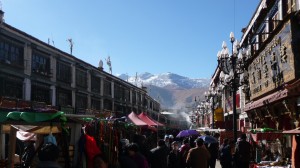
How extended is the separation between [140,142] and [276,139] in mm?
7067

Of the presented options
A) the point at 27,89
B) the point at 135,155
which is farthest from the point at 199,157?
the point at 27,89

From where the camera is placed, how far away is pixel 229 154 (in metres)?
14.1

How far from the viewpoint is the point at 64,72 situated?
118 feet

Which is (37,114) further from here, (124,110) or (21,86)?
(124,110)

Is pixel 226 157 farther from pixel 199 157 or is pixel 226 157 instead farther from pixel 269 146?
pixel 199 157

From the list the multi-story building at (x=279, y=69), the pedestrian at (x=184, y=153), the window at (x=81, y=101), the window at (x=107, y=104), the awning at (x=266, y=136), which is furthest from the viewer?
the window at (x=107, y=104)

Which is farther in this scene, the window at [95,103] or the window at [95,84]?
the window at [95,103]

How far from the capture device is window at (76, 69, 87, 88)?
39.7 m

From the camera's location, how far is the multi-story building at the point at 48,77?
2675 centimetres

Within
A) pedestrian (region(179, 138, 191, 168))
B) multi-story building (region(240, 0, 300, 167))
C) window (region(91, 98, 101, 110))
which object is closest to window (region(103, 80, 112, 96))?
window (region(91, 98, 101, 110))

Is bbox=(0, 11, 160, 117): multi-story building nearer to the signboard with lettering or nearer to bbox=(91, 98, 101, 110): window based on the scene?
bbox=(91, 98, 101, 110): window

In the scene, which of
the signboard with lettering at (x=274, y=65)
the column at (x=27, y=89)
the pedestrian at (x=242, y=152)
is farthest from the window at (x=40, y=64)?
the pedestrian at (x=242, y=152)

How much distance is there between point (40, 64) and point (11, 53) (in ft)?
13.9

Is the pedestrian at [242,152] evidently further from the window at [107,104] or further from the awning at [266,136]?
the window at [107,104]
